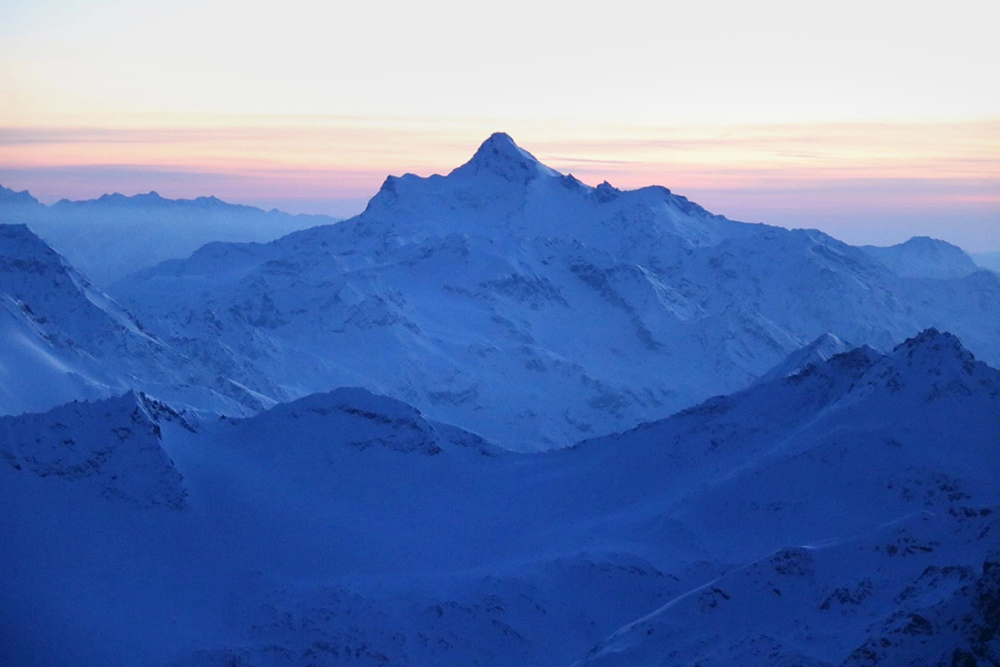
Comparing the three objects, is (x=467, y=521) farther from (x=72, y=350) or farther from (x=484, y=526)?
(x=72, y=350)

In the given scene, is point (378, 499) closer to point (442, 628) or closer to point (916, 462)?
point (442, 628)

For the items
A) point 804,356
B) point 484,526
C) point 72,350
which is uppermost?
point 804,356

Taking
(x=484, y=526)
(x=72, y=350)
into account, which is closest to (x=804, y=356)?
(x=484, y=526)

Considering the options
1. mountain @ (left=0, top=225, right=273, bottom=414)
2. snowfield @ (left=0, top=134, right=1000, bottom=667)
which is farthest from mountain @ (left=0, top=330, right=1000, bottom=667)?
mountain @ (left=0, top=225, right=273, bottom=414)

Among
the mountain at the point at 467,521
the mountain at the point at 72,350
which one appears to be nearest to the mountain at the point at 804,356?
the mountain at the point at 467,521

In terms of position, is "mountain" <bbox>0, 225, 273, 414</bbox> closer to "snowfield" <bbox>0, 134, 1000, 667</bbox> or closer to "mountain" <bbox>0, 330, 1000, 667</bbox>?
"snowfield" <bbox>0, 134, 1000, 667</bbox>

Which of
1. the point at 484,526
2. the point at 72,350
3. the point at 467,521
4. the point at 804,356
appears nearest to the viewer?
the point at 484,526
